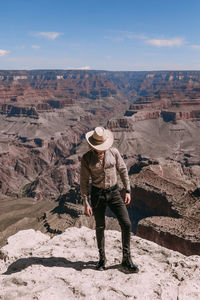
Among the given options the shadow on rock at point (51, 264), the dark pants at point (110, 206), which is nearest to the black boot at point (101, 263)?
the shadow on rock at point (51, 264)

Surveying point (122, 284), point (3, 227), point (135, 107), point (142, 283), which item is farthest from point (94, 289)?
point (135, 107)

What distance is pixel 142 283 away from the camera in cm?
588

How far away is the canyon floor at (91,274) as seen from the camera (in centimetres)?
560

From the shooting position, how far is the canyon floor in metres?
5.60

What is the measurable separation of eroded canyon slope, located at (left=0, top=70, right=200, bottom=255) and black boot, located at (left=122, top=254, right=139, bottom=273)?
16204mm

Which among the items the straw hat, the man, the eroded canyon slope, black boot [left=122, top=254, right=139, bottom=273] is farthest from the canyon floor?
the eroded canyon slope

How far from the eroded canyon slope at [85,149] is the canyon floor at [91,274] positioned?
50.0 ft

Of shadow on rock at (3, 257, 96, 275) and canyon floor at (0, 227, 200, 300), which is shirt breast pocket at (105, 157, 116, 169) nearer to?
canyon floor at (0, 227, 200, 300)

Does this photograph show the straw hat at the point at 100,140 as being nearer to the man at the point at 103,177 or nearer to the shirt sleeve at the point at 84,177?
the man at the point at 103,177

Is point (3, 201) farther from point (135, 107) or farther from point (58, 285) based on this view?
point (135, 107)

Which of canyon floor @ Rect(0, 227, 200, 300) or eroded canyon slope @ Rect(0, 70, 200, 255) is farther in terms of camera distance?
eroded canyon slope @ Rect(0, 70, 200, 255)

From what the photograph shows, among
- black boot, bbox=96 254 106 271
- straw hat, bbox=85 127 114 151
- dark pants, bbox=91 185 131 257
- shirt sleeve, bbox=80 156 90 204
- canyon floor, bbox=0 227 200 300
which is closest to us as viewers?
canyon floor, bbox=0 227 200 300

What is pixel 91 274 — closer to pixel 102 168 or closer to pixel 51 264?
pixel 51 264

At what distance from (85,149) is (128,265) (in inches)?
4186
